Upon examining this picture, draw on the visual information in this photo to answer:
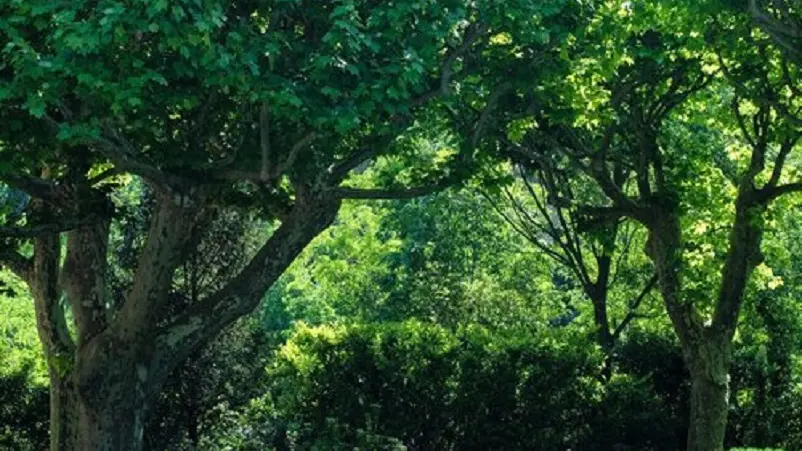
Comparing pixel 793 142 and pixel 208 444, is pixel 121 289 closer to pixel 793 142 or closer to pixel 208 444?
pixel 208 444

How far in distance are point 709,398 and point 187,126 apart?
286 inches

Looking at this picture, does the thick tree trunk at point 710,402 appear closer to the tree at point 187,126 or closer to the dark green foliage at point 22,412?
the tree at point 187,126

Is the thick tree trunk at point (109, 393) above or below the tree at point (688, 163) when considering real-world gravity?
below

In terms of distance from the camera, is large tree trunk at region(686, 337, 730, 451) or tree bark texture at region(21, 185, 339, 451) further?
large tree trunk at region(686, 337, 730, 451)

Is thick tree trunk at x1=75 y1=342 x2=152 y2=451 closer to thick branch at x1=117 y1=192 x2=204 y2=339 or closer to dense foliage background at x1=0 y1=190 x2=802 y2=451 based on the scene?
thick branch at x1=117 y1=192 x2=204 y2=339

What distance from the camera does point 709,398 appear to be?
13.0 meters

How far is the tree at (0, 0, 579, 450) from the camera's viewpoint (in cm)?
698

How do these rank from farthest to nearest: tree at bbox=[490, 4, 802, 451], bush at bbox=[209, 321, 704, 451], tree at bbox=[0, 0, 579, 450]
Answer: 1. bush at bbox=[209, 321, 704, 451]
2. tree at bbox=[490, 4, 802, 451]
3. tree at bbox=[0, 0, 579, 450]

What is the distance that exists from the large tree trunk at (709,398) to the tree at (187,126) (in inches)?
163

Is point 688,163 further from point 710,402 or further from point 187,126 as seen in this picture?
point 187,126

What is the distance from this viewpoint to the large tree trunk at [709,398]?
1298cm

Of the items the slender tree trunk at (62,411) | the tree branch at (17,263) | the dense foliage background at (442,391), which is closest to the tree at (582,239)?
the dense foliage background at (442,391)

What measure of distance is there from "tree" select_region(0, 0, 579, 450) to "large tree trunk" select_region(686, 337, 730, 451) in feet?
13.6

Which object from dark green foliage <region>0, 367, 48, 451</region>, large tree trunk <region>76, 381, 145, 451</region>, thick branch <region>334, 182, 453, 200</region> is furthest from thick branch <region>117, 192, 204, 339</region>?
dark green foliage <region>0, 367, 48, 451</region>
